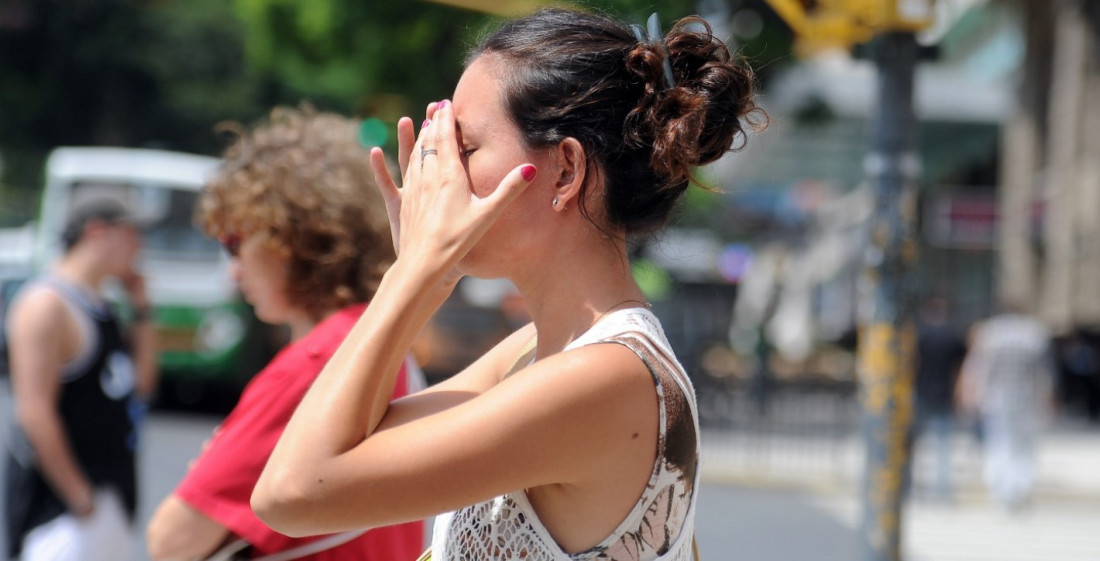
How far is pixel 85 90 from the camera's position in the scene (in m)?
29.4

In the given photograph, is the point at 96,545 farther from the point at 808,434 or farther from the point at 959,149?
the point at 959,149

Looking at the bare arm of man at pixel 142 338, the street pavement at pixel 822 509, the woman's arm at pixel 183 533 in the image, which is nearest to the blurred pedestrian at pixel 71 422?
the bare arm of man at pixel 142 338

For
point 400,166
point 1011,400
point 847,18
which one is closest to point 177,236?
point 1011,400

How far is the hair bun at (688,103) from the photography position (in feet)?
5.51

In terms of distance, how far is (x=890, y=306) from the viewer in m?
4.72

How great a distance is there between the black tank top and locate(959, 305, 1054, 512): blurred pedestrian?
8819 mm

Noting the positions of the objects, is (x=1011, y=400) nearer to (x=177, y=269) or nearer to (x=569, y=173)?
(x=177, y=269)

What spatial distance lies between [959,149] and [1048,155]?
332cm

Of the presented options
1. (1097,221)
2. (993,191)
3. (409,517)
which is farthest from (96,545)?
(993,191)

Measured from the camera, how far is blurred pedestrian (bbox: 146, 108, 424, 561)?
2.41 m

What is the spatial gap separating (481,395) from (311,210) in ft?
4.28

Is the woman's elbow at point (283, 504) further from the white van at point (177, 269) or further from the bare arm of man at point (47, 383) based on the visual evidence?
the white van at point (177, 269)

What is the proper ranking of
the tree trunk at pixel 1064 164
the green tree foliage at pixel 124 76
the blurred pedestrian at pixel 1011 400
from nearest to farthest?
the blurred pedestrian at pixel 1011 400
the tree trunk at pixel 1064 164
the green tree foliage at pixel 124 76

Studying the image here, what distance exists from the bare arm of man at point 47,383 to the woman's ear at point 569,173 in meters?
2.82
